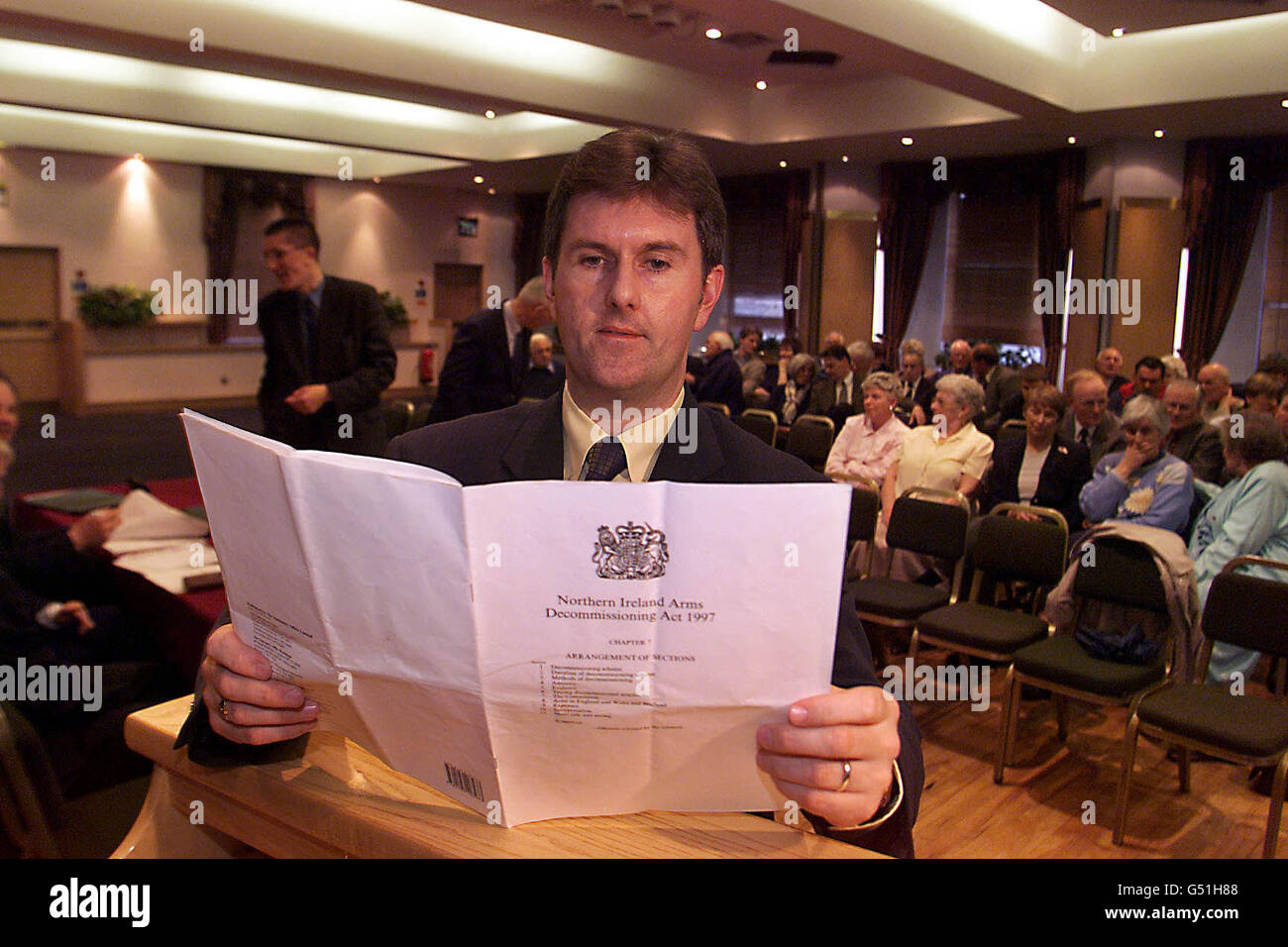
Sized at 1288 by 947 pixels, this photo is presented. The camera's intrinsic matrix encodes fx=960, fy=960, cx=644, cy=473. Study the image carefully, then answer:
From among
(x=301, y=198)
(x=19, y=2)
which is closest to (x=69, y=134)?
(x=301, y=198)

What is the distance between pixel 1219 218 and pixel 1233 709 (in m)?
9.40

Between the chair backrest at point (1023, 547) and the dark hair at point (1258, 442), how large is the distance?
76 cm

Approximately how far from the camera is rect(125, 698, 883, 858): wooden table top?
83 cm

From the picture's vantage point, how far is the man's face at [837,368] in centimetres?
852

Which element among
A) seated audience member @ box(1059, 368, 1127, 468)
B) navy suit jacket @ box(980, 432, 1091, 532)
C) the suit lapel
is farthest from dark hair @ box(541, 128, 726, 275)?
seated audience member @ box(1059, 368, 1127, 468)

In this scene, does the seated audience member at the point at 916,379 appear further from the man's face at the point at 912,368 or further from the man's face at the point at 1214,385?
the man's face at the point at 1214,385

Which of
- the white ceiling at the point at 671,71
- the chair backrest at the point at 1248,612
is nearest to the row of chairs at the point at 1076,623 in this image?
the chair backrest at the point at 1248,612

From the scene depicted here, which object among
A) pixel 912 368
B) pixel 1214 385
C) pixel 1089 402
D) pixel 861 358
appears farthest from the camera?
pixel 912 368

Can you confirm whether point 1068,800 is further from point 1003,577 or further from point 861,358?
point 861,358

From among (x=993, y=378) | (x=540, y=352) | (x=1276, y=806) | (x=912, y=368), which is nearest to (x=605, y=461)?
(x=1276, y=806)

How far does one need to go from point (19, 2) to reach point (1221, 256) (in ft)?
37.2

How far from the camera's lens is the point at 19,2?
6.24m

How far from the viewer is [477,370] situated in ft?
17.9
